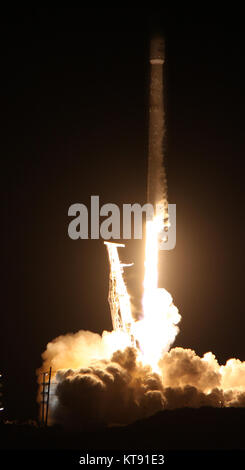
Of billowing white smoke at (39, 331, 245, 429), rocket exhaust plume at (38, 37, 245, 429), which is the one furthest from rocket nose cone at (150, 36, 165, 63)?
billowing white smoke at (39, 331, 245, 429)

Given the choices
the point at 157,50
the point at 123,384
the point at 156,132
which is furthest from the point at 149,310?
the point at 157,50

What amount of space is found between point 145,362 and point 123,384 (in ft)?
7.68

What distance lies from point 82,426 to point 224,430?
5.88 metres

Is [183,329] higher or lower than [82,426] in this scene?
higher

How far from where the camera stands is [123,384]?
6600 centimetres

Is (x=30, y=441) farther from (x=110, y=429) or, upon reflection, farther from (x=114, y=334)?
(x=114, y=334)

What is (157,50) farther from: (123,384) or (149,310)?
(123,384)

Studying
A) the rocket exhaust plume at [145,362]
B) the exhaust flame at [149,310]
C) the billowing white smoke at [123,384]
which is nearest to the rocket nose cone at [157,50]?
the rocket exhaust plume at [145,362]

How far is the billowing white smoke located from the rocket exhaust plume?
4 centimetres

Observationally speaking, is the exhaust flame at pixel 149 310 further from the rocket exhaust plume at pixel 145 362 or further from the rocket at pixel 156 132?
the rocket at pixel 156 132

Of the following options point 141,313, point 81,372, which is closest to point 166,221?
point 141,313

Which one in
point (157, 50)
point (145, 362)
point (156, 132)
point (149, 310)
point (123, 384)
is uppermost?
point (157, 50)

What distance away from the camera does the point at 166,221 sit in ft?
231

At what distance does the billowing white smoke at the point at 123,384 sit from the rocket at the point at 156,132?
6.56 meters
